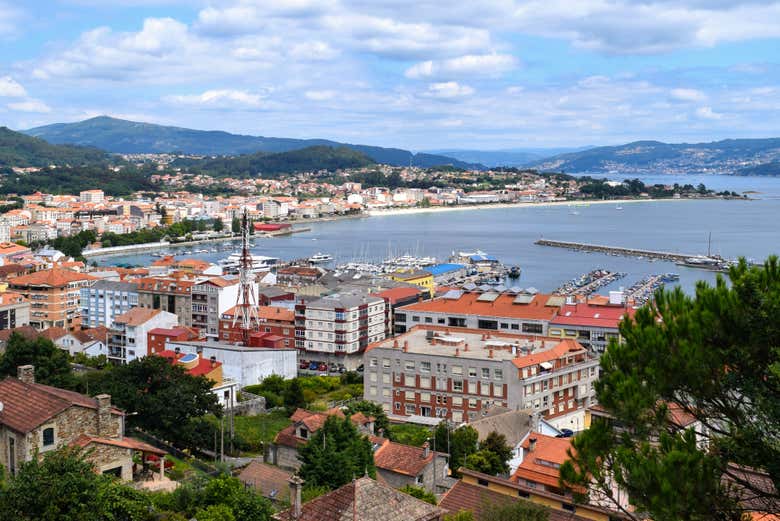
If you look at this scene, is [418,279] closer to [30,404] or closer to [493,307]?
[493,307]

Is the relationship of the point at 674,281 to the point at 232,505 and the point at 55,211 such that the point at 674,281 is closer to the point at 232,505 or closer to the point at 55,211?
the point at 232,505

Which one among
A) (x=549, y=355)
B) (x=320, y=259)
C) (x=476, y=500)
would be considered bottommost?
(x=320, y=259)

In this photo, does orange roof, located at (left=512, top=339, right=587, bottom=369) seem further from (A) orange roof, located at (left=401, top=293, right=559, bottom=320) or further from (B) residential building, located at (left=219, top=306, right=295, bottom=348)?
(B) residential building, located at (left=219, top=306, right=295, bottom=348)

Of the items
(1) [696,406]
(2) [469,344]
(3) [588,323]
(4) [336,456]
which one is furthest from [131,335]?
(1) [696,406]

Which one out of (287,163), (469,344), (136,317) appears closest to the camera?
(469,344)

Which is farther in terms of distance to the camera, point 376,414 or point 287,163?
point 287,163

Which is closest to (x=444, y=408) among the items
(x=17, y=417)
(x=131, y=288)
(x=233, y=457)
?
(x=233, y=457)

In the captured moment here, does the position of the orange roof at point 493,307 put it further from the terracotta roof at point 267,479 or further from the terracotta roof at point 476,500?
the terracotta roof at point 476,500

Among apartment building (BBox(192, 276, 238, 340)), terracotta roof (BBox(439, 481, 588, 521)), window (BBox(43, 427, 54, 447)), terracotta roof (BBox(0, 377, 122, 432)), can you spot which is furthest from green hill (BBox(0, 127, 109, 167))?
terracotta roof (BBox(439, 481, 588, 521))
